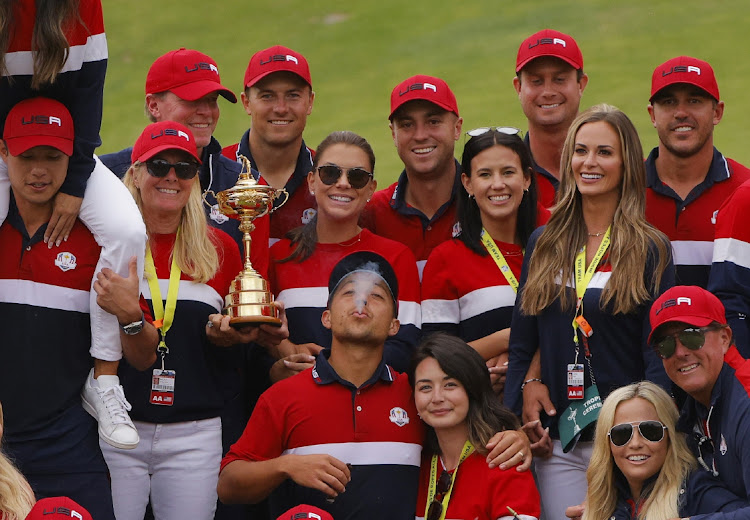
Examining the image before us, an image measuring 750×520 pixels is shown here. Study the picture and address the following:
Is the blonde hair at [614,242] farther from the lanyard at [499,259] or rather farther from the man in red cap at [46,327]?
the man in red cap at [46,327]

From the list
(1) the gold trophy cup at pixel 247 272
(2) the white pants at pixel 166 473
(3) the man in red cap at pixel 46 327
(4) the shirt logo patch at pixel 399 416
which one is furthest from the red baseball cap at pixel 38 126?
(4) the shirt logo patch at pixel 399 416

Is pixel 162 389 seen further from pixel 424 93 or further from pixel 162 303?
pixel 424 93

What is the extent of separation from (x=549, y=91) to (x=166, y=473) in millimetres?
3125

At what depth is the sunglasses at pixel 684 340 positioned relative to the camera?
5922 millimetres

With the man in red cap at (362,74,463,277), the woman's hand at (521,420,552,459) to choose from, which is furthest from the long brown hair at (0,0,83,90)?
the woman's hand at (521,420,552,459)

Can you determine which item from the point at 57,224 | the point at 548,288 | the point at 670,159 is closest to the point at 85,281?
the point at 57,224

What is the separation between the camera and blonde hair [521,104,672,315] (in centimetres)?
636

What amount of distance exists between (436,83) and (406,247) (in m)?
1.19

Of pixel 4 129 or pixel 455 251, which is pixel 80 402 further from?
pixel 455 251

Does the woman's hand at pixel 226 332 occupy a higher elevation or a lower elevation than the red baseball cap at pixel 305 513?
higher

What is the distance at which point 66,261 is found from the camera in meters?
6.44

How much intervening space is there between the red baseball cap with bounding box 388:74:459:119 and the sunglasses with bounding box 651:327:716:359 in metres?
2.35

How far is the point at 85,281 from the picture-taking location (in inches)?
255

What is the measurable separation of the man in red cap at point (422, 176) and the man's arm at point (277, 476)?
1730 millimetres
